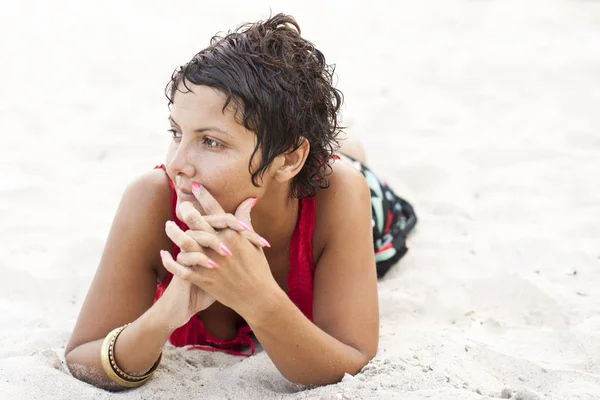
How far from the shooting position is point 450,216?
446cm

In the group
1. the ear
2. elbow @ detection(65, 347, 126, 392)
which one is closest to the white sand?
elbow @ detection(65, 347, 126, 392)

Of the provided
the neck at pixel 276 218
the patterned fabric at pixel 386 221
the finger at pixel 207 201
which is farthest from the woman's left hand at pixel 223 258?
the patterned fabric at pixel 386 221

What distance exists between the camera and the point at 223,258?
7.38 ft

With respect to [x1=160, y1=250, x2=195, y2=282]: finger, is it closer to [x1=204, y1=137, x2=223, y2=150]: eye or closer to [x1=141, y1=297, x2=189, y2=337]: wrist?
[x1=141, y1=297, x2=189, y2=337]: wrist

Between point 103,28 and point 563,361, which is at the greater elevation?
point 103,28

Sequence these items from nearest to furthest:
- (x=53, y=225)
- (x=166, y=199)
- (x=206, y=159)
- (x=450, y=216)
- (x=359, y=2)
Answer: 1. (x=206, y=159)
2. (x=166, y=199)
3. (x=53, y=225)
4. (x=450, y=216)
5. (x=359, y=2)

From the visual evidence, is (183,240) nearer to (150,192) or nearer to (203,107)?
(203,107)

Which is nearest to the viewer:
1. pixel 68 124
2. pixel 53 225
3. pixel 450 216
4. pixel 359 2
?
pixel 53 225

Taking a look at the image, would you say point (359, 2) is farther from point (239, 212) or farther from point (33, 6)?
point (239, 212)

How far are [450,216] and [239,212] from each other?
2309 mm

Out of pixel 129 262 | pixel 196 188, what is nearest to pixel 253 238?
pixel 196 188

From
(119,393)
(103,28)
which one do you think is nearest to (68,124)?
(103,28)

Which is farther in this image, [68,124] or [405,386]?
[68,124]

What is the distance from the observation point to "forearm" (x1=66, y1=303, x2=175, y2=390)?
2.43 m
